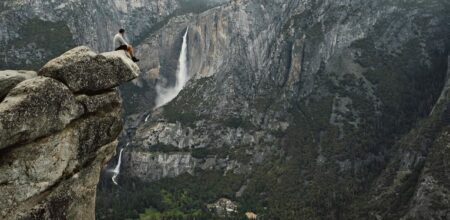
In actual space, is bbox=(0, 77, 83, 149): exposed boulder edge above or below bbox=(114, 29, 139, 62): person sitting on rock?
below

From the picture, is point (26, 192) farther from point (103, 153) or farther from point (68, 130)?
point (103, 153)

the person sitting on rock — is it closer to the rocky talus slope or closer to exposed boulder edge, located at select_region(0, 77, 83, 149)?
the rocky talus slope

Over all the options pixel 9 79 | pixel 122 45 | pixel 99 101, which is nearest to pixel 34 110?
pixel 9 79

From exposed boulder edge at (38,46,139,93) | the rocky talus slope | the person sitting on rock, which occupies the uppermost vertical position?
the person sitting on rock

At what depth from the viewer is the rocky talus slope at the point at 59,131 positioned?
119 ft

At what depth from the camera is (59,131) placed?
3934 centimetres

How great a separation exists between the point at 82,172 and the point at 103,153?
283 centimetres

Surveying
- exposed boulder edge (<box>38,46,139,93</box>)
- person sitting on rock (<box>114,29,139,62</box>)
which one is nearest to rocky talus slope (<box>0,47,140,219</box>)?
exposed boulder edge (<box>38,46,139,93</box>)

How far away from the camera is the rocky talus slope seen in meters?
36.4

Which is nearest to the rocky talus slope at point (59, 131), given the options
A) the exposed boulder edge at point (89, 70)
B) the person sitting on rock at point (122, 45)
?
the exposed boulder edge at point (89, 70)

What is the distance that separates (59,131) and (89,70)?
17.1 feet

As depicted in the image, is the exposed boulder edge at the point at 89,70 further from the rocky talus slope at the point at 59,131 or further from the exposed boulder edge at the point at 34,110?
the exposed boulder edge at the point at 34,110

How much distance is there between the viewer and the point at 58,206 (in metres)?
39.6

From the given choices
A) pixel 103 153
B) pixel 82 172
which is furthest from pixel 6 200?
pixel 103 153
